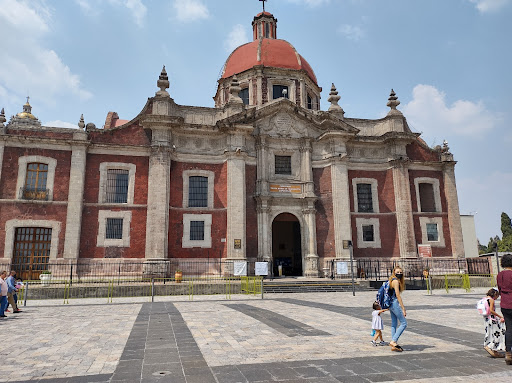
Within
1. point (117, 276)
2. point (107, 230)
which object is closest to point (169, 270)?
point (117, 276)

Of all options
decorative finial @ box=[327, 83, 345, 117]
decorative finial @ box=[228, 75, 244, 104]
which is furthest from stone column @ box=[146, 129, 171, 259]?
decorative finial @ box=[327, 83, 345, 117]

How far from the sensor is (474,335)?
8.17 meters

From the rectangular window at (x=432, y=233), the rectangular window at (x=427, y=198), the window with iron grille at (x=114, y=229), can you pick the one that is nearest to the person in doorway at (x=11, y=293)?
the window with iron grille at (x=114, y=229)

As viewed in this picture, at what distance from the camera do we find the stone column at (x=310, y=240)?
2564 cm

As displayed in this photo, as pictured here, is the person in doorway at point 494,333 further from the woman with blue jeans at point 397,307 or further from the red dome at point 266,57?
the red dome at point 266,57

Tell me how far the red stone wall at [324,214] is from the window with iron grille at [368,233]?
282 cm

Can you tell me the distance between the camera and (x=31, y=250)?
74.9ft

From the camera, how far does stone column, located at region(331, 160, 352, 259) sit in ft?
86.3

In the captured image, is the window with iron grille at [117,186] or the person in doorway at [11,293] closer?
the person in doorway at [11,293]

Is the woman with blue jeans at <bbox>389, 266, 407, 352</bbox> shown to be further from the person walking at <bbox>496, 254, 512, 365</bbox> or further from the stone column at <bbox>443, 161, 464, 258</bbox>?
the stone column at <bbox>443, 161, 464, 258</bbox>

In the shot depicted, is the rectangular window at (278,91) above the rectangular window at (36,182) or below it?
above

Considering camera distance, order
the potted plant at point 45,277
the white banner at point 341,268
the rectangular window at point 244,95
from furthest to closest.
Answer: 1. the rectangular window at point 244,95
2. the white banner at point 341,268
3. the potted plant at point 45,277

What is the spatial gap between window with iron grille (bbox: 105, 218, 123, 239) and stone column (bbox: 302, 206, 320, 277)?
1251 centimetres

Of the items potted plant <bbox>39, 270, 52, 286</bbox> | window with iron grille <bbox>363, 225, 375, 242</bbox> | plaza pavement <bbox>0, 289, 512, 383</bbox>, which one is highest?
window with iron grille <bbox>363, 225, 375, 242</bbox>
